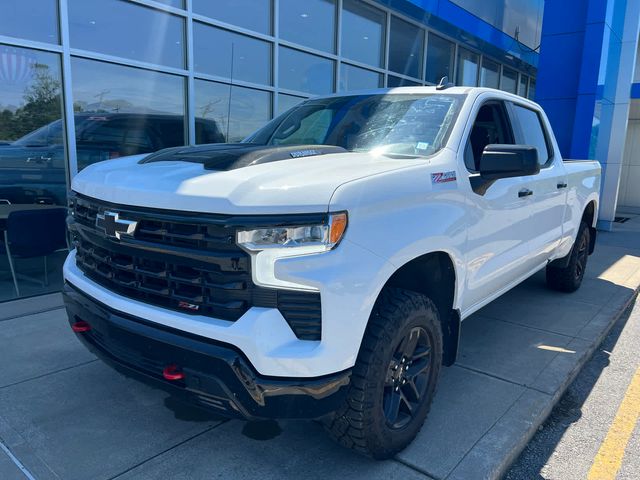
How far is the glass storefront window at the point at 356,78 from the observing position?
9.62m

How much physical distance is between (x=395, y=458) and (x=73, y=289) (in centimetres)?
192

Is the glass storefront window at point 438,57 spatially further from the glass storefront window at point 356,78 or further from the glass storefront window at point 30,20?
the glass storefront window at point 30,20

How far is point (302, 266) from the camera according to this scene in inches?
81.3

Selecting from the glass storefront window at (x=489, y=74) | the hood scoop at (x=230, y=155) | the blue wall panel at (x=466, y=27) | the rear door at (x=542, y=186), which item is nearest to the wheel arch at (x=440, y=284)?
the hood scoop at (x=230, y=155)

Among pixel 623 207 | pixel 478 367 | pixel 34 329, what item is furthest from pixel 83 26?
pixel 623 207

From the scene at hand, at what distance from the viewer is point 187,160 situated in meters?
2.74

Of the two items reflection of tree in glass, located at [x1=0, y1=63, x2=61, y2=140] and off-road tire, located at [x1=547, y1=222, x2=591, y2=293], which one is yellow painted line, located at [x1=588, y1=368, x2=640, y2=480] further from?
reflection of tree in glass, located at [x1=0, y1=63, x2=61, y2=140]

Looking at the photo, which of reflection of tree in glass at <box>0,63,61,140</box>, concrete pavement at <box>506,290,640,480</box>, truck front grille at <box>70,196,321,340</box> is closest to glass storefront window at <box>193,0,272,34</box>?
reflection of tree in glass at <box>0,63,61,140</box>

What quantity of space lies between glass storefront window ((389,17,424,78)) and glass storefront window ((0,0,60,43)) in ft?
22.5

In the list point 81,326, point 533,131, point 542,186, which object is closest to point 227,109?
point 533,131

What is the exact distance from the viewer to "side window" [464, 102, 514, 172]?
11.4 feet

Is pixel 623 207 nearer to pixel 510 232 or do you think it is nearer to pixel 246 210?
pixel 510 232

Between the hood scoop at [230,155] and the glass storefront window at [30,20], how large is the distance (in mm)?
3393

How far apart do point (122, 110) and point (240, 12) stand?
253cm
